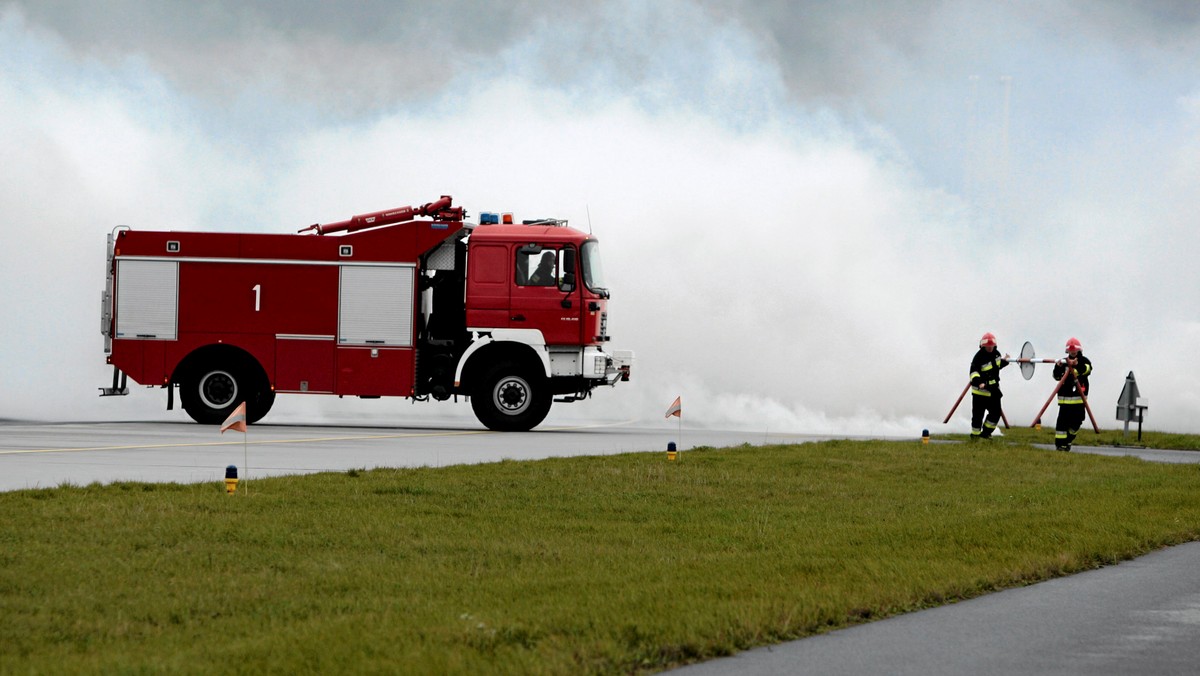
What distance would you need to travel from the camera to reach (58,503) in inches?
491

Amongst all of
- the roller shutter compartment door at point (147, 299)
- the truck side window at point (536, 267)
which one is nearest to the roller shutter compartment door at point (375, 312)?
the truck side window at point (536, 267)

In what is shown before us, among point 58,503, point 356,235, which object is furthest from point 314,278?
point 58,503

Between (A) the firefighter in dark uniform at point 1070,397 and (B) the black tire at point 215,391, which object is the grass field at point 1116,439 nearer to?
(A) the firefighter in dark uniform at point 1070,397

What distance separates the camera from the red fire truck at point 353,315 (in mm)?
26156

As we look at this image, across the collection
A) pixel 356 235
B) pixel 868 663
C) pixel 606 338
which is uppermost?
pixel 356 235

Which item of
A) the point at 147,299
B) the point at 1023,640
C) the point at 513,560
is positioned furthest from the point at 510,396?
the point at 1023,640

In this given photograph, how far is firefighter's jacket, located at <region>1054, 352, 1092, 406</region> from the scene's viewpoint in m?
24.9

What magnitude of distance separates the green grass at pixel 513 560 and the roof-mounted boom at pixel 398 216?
409 inches

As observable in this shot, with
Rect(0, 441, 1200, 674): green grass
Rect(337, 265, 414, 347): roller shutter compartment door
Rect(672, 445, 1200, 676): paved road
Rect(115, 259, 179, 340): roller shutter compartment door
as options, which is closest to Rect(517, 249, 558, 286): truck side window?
Rect(337, 265, 414, 347): roller shutter compartment door

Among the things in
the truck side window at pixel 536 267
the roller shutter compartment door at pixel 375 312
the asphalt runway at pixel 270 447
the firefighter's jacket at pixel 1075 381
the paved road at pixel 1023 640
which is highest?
the truck side window at pixel 536 267

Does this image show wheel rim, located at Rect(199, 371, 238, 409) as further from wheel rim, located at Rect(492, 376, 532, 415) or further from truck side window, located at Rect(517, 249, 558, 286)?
truck side window, located at Rect(517, 249, 558, 286)

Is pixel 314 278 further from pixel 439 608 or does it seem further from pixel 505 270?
pixel 439 608

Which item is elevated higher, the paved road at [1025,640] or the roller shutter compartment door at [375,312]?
the roller shutter compartment door at [375,312]

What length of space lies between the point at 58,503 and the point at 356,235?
580 inches
